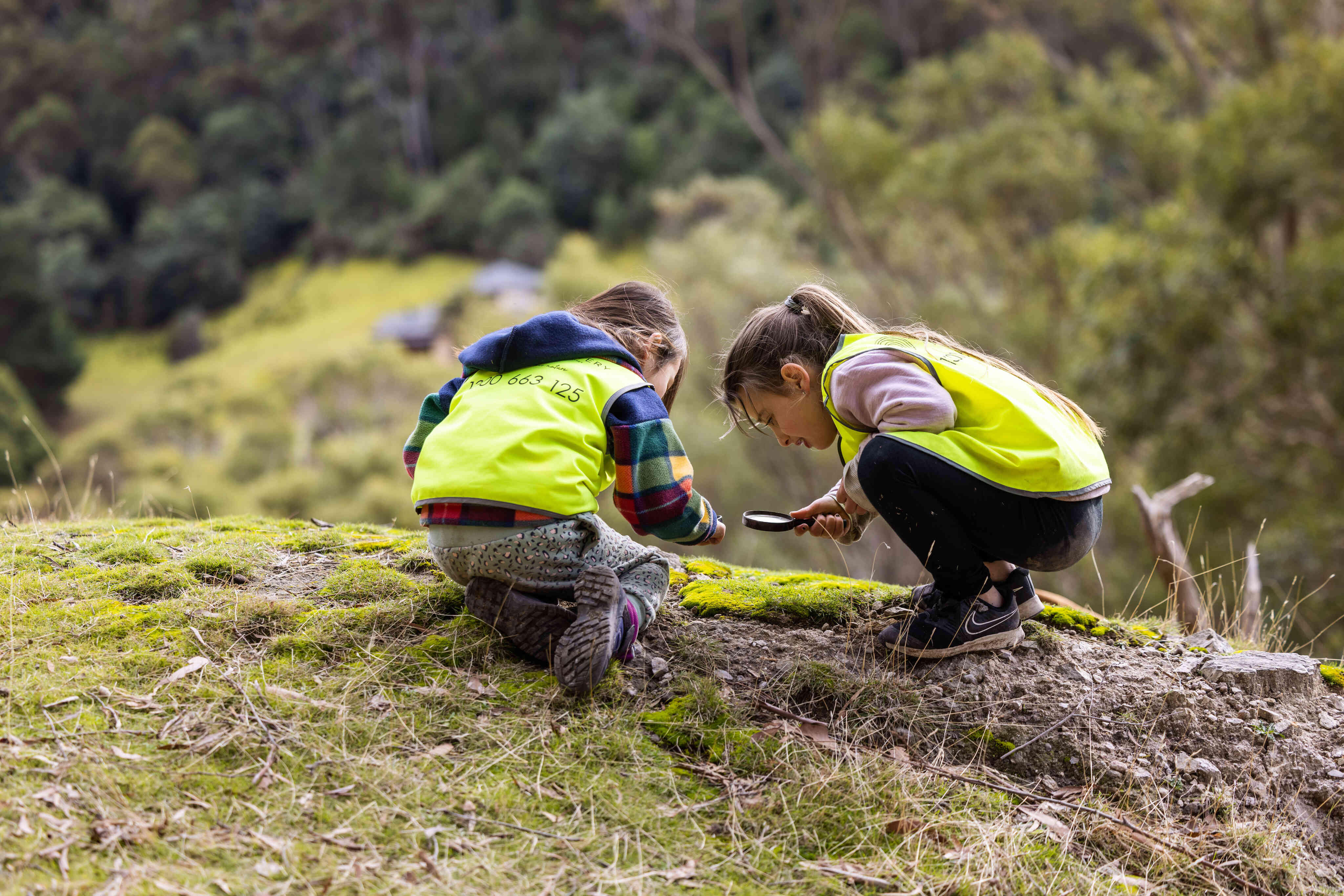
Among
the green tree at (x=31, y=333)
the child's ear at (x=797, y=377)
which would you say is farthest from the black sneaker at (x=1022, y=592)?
the green tree at (x=31, y=333)

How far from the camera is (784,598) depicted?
3.41m

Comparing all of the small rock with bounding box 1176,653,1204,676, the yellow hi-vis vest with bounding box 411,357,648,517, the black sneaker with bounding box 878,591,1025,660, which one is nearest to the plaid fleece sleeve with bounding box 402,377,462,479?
the yellow hi-vis vest with bounding box 411,357,648,517

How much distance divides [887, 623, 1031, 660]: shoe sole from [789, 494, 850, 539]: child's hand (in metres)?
0.42

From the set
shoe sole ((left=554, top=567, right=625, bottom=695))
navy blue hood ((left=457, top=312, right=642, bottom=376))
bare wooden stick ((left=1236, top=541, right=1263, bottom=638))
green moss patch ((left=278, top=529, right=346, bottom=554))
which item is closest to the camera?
shoe sole ((left=554, top=567, right=625, bottom=695))

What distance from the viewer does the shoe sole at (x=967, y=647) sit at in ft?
9.72

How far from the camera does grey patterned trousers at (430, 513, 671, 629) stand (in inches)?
107

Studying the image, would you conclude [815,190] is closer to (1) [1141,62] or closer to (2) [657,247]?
(2) [657,247]

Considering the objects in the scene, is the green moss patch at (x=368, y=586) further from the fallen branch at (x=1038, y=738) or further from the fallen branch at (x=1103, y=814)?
the fallen branch at (x=1038, y=738)

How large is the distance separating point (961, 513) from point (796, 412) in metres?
0.65

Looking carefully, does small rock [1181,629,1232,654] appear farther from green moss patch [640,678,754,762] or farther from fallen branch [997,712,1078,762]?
green moss patch [640,678,754,762]

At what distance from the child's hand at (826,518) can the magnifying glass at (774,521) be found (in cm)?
1

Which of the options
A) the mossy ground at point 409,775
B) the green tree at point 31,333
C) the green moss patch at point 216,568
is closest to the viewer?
the mossy ground at point 409,775

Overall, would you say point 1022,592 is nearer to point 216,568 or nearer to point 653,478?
point 653,478

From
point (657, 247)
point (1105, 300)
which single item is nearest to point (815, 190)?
point (657, 247)
